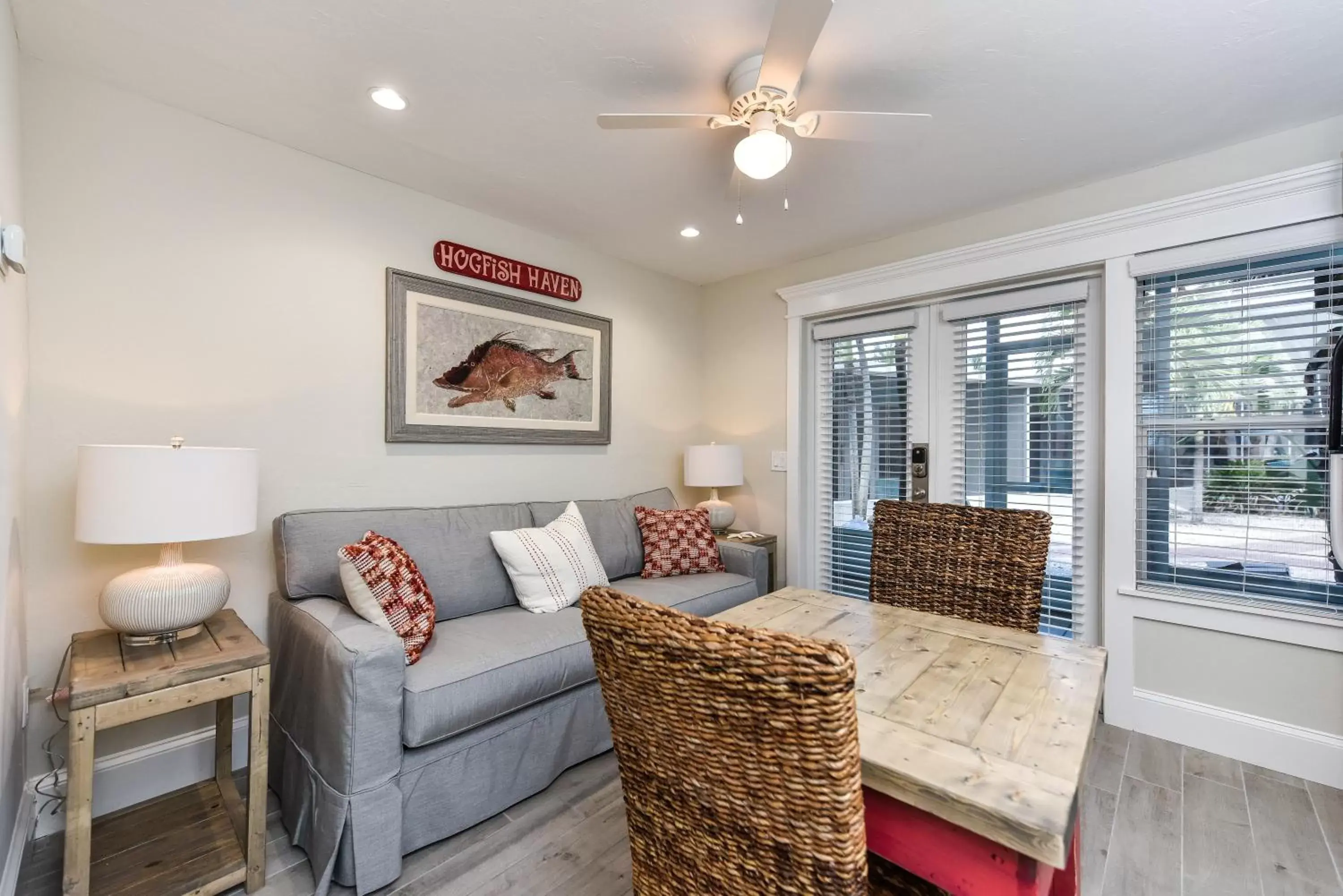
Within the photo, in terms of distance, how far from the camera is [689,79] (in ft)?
6.24

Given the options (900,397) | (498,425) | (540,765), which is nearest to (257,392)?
(498,425)

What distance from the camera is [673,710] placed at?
32.3 inches

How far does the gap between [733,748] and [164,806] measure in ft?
7.70

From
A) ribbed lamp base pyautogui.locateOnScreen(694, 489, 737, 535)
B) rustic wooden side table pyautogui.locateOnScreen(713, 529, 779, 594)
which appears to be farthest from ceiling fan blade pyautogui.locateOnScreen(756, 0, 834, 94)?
ribbed lamp base pyautogui.locateOnScreen(694, 489, 737, 535)

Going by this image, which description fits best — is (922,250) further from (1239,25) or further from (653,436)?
(653,436)

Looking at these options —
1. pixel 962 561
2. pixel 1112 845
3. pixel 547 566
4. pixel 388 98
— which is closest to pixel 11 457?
pixel 388 98

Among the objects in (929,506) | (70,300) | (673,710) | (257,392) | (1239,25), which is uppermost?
(1239,25)

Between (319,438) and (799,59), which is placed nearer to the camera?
(799,59)

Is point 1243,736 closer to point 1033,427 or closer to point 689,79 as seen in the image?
point 1033,427

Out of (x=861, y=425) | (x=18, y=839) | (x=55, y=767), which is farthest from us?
(x=861, y=425)

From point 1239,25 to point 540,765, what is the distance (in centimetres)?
319

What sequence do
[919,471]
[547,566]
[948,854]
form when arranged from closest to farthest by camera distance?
[948,854], [547,566], [919,471]

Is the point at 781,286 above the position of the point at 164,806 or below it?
above

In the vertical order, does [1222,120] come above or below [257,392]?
above
